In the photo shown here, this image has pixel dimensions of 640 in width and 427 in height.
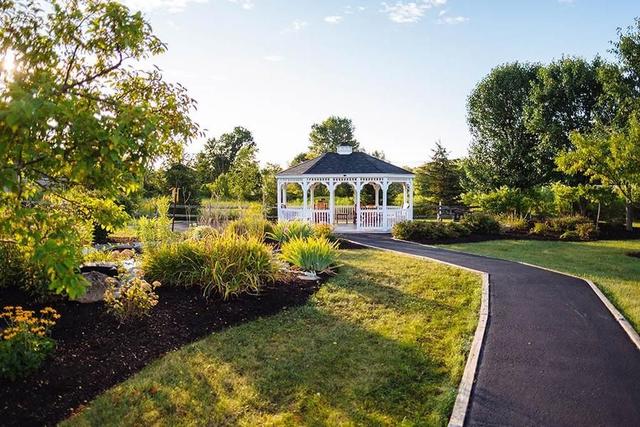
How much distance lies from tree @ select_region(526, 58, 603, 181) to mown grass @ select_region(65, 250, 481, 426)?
21.1 metres

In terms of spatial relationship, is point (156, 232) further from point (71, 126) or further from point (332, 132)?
point (332, 132)

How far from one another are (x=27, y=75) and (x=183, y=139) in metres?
1.65

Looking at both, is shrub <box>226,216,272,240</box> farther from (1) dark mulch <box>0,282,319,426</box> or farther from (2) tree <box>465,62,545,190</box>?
(2) tree <box>465,62,545,190</box>

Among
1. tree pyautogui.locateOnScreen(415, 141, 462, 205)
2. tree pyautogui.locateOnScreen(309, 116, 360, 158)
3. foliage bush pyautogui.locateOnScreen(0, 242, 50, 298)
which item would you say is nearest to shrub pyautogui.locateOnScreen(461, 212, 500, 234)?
tree pyautogui.locateOnScreen(415, 141, 462, 205)

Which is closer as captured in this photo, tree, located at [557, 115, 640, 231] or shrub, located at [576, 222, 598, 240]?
tree, located at [557, 115, 640, 231]

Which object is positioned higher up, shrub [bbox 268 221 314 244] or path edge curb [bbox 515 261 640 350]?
shrub [bbox 268 221 314 244]

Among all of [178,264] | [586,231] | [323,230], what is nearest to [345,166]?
[323,230]

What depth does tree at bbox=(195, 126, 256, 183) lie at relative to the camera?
48.9 m

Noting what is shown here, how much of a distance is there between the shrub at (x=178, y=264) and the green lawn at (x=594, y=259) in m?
6.74

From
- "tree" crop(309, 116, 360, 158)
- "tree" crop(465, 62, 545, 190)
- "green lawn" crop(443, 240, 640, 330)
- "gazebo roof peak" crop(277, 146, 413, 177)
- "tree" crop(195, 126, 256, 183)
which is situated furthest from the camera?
"tree" crop(309, 116, 360, 158)

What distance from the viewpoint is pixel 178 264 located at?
8.22m

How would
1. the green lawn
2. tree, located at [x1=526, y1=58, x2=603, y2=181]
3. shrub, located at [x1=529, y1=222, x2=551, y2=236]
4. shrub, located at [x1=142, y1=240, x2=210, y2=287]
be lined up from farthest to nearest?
tree, located at [x1=526, y1=58, x2=603, y2=181], shrub, located at [x1=529, y1=222, x2=551, y2=236], the green lawn, shrub, located at [x1=142, y1=240, x2=210, y2=287]

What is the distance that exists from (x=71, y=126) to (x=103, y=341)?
3556 mm

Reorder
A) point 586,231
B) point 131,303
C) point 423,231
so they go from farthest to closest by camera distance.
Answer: point 586,231 < point 423,231 < point 131,303
